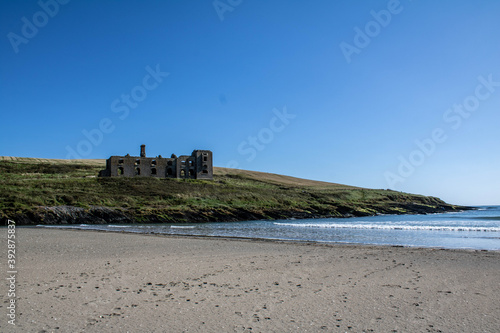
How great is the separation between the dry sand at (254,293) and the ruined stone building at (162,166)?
203 feet

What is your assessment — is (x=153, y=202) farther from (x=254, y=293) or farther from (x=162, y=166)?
(x=254, y=293)

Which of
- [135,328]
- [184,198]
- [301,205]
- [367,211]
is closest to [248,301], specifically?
[135,328]

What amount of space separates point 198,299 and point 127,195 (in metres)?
49.9

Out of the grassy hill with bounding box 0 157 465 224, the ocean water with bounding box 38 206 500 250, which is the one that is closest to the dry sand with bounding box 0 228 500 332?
the ocean water with bounding box 38 206 500 250

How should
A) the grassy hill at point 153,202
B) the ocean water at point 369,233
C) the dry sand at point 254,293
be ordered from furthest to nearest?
the grassy hill at point 153,202, the ocean water at point 369,233, the dry sand at point 254,293

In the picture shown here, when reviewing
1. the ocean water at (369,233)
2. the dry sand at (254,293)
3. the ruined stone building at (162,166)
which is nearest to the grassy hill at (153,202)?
the ruined stone building at (162,166)

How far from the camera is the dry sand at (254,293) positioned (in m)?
5.24

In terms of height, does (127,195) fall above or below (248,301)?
above

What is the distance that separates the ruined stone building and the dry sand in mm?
61888

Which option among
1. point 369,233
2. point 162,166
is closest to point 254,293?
point 369,233

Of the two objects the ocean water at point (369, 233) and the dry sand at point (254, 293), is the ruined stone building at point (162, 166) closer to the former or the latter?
the ocean water at point (369, 233)

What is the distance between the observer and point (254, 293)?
7.02 metres

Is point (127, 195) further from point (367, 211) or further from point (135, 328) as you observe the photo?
point (135, 328)

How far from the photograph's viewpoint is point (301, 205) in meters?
60.4
